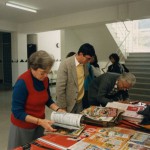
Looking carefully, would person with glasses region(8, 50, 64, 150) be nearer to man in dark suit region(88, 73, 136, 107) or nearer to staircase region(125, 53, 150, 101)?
man in dark suit region(88, 73, 136, 107)

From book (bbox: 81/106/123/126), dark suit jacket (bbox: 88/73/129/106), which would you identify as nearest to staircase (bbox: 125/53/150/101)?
dark suit jacket (bbox: 88/73/129/106)

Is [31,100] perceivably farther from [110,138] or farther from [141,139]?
[141,139]

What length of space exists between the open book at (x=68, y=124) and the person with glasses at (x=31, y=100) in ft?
0.20

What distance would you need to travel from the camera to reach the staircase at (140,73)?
593 cm

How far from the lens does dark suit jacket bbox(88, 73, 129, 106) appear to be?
229cm

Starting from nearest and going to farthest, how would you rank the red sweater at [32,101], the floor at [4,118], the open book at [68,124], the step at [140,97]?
the open book at [68,124] < the red sweater at [32,101] < the floor at [4,118] < the step at [140,97]

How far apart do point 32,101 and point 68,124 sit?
1.14ft

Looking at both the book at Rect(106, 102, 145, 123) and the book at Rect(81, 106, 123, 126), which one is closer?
the book at Rect(81, 106, 123, 126)

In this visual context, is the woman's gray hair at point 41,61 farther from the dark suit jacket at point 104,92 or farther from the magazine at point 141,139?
the dark suit jacket at point 104,92

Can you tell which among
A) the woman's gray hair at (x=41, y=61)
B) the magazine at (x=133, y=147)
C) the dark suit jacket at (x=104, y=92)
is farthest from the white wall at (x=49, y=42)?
the magazine at (x=133, y=147)

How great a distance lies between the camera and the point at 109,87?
231 centimetres

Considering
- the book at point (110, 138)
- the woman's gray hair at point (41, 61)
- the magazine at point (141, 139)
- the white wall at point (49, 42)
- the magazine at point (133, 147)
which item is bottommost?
the magazine at point (133, 147)

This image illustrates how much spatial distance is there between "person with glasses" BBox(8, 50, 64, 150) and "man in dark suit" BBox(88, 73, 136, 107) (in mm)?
774

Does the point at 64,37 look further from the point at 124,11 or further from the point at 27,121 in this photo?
the point at 27,121
